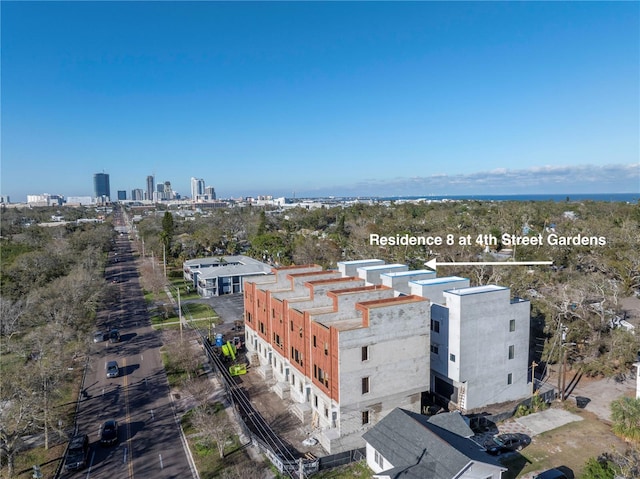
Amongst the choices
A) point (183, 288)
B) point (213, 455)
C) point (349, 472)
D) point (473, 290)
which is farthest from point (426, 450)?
point (183, 288)

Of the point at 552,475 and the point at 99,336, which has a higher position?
the point at 99,336

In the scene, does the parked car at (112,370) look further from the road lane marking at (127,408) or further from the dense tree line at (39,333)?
the dense tree line at (39,333)

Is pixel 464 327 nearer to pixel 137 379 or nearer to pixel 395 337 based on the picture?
pixel 395 337

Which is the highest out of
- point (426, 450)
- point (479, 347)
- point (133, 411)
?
point (479, 347)

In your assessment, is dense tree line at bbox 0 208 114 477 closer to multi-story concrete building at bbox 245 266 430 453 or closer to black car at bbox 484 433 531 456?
multi-story concrete building at bbox 245 266 430 453

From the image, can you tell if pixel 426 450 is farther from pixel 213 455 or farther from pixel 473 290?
pixel 473 290

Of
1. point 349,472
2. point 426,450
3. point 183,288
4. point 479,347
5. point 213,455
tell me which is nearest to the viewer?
point 426,450
